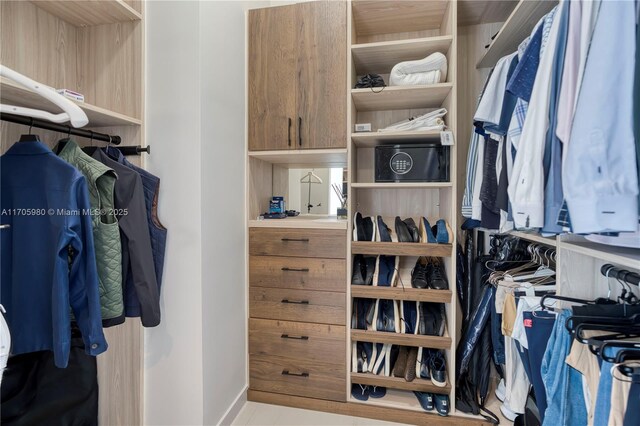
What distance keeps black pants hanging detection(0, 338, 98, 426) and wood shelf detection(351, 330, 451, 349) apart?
1288 millimetres

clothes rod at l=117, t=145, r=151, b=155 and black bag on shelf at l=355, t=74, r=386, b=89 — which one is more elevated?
black bag on shelf at l=355, t=74, r=386, b=89

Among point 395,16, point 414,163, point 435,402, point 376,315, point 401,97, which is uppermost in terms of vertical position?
point 395,16

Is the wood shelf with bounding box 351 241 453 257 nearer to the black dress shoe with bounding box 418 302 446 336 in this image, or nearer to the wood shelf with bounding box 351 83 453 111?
the black dress shoe with bounding box 418 302 446 336

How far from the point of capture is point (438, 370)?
160 cm

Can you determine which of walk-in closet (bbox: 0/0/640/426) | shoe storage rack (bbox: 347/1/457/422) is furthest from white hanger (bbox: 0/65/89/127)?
shoe storage rack (bbox: 347/1/457/422)

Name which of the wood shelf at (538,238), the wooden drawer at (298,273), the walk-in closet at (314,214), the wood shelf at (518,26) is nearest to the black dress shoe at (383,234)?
the walk-in closet at (314,214)

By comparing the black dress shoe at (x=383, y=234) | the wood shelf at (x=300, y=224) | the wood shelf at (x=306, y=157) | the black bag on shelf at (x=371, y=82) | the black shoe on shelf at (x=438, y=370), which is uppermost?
the black bag on shelf at (x=371, y=82)

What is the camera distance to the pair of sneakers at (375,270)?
166 centimetres

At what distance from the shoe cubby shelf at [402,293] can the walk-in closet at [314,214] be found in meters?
0.01

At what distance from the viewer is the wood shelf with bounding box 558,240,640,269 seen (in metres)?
0.69

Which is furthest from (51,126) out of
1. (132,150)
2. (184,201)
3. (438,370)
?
(438,370)

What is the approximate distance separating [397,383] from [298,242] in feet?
3.12

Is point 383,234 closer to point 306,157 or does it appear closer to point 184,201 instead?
point 306,157

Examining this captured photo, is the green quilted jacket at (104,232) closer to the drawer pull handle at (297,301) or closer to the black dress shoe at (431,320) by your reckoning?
the drawer pull handle at (297,301)
